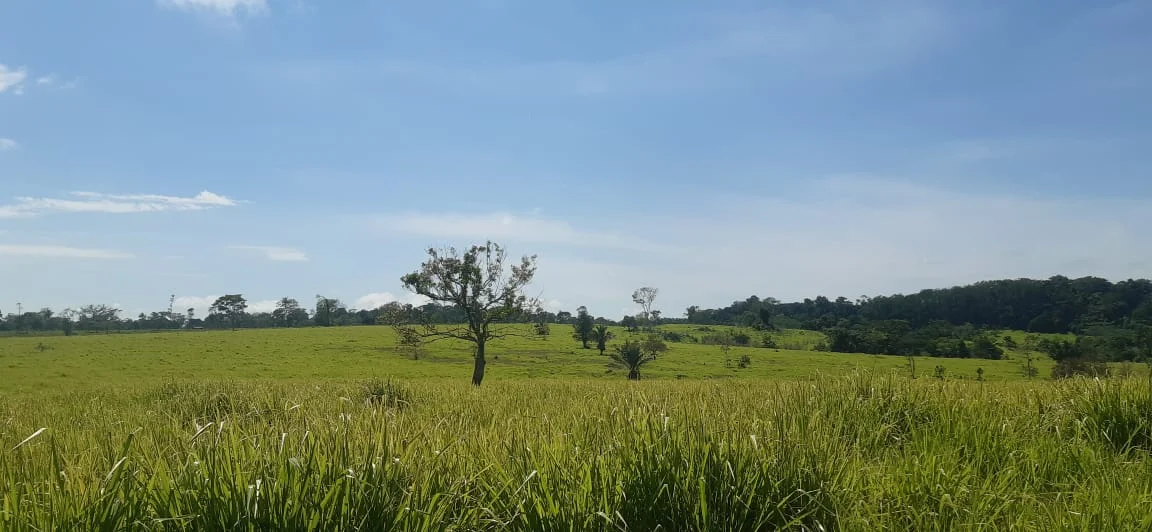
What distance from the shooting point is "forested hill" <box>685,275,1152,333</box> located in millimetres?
143000

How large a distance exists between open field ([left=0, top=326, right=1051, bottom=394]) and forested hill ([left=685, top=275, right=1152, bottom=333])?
200ft

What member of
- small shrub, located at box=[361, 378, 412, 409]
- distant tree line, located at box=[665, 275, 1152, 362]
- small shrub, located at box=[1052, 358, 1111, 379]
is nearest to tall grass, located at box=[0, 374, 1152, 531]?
small shrub, located at box=[1052, 358, 1111, 379]

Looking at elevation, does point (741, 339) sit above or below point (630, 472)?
below

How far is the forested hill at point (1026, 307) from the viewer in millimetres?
143000

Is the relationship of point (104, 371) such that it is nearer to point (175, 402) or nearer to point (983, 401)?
point (175, 402)

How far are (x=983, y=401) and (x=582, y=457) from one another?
4.97 m

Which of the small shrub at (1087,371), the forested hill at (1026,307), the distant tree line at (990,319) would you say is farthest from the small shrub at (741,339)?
the small shrub at (1087,371)

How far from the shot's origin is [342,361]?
70.9m

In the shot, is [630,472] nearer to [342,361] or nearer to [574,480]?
[574,480]

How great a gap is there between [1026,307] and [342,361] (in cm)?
16827

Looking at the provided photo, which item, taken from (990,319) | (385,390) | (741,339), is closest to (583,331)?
(741,339)

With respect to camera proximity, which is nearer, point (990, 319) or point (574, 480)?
point (574, 480)

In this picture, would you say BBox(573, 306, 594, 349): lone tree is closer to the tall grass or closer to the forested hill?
the forested hill

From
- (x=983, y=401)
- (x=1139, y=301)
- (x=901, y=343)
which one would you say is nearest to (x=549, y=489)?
(x=983, y=401)
